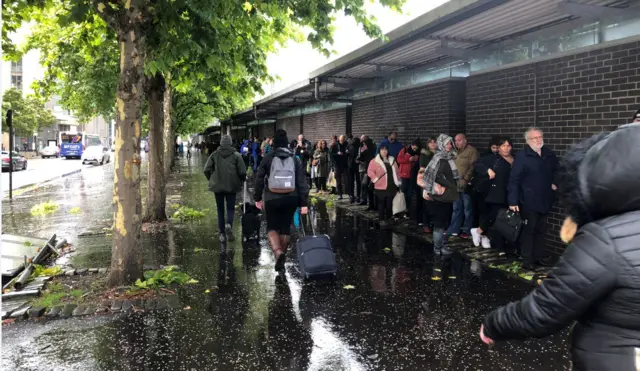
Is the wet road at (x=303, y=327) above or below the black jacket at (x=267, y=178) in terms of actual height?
below

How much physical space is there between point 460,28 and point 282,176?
4149 mm

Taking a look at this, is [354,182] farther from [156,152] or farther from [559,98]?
[559,98]

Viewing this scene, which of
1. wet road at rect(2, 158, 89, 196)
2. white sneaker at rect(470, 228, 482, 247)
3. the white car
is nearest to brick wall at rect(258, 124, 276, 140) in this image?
wet road at rect(2, 158, 89, 196)

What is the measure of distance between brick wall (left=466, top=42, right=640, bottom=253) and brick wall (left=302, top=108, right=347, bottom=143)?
26.2ft

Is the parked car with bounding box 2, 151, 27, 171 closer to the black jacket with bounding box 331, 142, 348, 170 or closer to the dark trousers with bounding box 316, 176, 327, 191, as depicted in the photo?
the dark trousers with bounding box 316, 176, 327, 191

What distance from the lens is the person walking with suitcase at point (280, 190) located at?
20.9 ft

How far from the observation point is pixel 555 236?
23.7ft

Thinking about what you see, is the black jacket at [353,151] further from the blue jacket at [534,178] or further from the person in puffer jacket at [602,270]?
the person in puffer jacket at [602,270]

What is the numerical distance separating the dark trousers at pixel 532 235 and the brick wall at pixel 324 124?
10343 millimetres

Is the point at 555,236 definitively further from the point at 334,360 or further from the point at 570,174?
the point at 570,174

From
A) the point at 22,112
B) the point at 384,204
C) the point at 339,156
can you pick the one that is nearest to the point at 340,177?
the point at 339,156

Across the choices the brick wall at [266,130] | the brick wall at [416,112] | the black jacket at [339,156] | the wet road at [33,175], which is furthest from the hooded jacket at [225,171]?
the brick wall at [266,130]

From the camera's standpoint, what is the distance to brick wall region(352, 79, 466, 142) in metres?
10.1

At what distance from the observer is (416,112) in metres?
11.4
